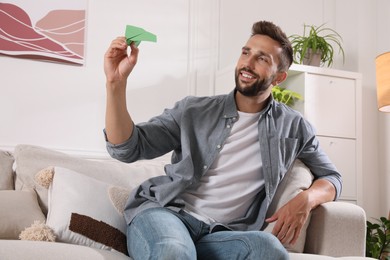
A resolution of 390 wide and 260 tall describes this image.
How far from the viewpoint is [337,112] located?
3250 millimetres

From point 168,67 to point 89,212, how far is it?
1.51 m

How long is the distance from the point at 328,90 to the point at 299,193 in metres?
1.43

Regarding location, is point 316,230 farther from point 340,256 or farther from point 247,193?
point 247,193

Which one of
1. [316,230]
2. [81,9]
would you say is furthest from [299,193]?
[81,9]

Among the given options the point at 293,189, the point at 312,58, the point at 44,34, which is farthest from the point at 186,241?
the point at 312,58

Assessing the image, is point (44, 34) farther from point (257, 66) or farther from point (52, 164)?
point (257, 66)

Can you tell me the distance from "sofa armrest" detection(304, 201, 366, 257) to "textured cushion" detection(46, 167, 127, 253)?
70 centimetres

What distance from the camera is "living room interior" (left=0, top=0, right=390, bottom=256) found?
2859 millimetres

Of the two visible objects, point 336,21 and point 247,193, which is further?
point 336,21

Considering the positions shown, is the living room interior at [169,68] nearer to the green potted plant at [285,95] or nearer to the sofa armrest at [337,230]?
the green potted plant at [285,95]

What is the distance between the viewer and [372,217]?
11.6 ft

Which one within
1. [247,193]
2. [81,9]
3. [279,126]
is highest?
[81,9]

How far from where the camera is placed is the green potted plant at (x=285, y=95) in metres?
3.14

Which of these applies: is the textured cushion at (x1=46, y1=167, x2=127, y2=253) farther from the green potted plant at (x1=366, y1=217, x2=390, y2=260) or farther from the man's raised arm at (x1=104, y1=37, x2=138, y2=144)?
the green potted plant at (x1=366, y1=217, x2=390, y2=260)
